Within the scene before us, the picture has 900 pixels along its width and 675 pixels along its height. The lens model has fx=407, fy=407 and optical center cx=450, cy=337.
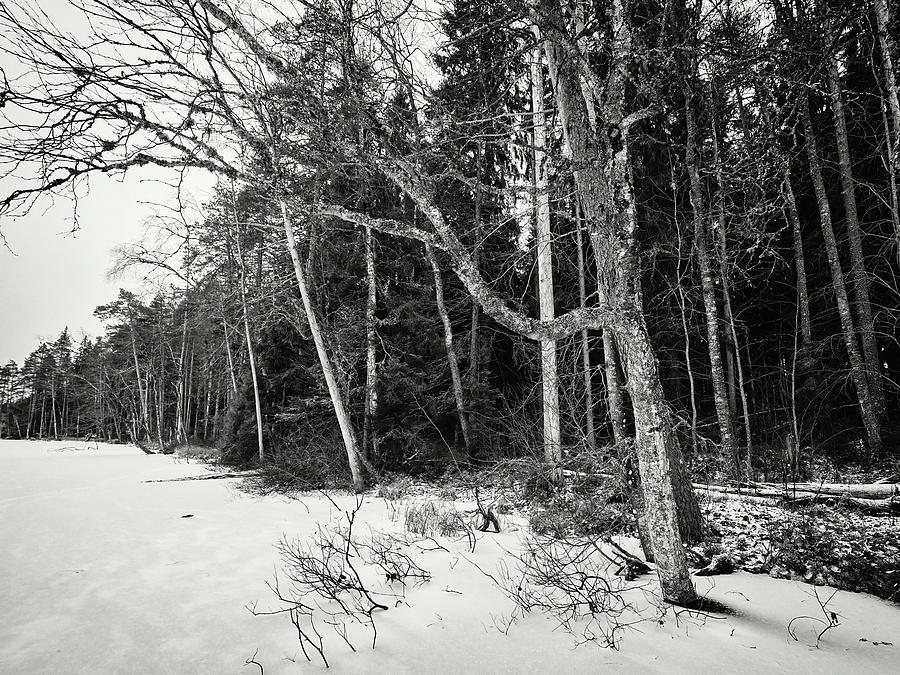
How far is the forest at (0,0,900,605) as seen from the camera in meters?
3.15

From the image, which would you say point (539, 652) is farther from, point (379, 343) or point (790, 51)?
point (379, 343)

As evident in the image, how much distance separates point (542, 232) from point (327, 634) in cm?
698

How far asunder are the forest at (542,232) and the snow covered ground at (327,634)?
55cm

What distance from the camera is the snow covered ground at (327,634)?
2170mm

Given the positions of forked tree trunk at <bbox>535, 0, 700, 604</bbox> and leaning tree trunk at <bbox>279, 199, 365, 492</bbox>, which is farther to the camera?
leaning tree trunk at <bbox>279, 199, 365, 492</bbox>

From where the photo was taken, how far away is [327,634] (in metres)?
2.58

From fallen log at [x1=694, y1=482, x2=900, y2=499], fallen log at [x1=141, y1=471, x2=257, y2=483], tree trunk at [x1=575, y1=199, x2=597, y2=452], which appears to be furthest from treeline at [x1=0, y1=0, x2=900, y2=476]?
fallen log at [x1=141, y1=471, x2=257, y2=483]

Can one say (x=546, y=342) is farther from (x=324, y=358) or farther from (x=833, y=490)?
(x=324, y=358)

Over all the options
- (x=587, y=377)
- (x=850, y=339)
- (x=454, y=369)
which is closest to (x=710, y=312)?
(x=850, y=339)

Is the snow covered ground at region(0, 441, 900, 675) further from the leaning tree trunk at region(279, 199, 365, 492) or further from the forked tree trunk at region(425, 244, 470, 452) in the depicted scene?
the forked tree trunk at region(425, 244, 470, 452)

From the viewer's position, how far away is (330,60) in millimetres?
3484

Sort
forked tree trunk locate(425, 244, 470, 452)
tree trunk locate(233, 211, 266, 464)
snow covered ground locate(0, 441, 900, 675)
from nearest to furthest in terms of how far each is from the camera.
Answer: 1. snow covered ground locate(0, 441, 900, 675)
2. forked tree trunk locate(425, 244, 470, 452)
3. tree trunk locate(233, 211, 266, 464)

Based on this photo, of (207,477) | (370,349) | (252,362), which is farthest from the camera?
(252,362)

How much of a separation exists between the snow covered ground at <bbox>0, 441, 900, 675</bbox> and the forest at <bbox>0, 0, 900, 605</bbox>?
546 mm
